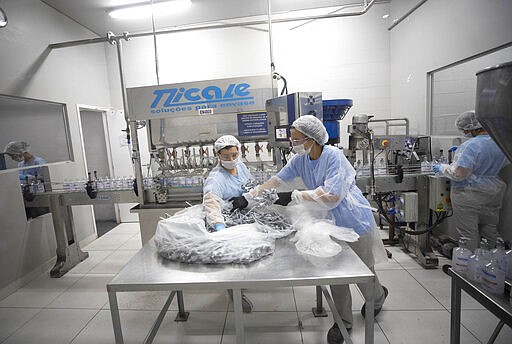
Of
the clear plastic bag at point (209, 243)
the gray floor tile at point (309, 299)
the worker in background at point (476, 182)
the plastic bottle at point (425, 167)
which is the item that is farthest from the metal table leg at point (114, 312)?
the plastic bottle at point (425, 167)

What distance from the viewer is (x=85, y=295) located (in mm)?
2465

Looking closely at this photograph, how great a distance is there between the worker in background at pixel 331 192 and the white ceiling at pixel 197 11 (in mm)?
2617

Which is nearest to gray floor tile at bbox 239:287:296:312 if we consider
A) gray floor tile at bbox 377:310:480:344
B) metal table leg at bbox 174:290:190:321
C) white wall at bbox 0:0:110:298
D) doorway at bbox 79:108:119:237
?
metal table leg at bbox 174:290:190:321

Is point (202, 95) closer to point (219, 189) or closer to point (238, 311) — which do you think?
point (219, 189)

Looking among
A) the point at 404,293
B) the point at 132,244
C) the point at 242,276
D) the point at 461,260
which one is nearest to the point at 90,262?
the point at 132,244

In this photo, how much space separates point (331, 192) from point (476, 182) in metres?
1.64

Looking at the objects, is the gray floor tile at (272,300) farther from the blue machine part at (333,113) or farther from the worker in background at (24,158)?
the worker in background at (24,158)

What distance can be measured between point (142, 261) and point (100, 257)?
2409 mm

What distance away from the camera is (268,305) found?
217 cm

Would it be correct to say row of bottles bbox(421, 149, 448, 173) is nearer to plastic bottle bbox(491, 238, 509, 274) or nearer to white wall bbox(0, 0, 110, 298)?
plastic bottle bbox(491, 238, 509, 274)

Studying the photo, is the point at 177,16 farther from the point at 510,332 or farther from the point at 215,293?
the point at 510,332

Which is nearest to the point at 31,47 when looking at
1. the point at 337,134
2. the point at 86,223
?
the point at 86,223

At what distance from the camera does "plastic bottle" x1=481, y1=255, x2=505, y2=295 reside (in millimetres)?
995

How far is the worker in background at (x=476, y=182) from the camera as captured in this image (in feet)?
7.32
